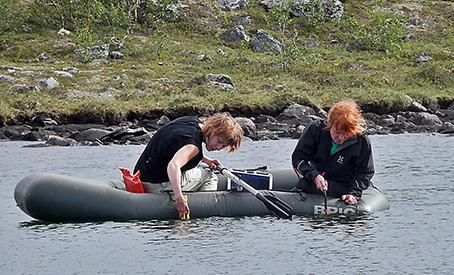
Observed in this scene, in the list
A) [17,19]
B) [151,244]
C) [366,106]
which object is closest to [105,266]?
[151,244]

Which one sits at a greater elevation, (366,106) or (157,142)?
(157,142)

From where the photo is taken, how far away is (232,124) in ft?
28.8

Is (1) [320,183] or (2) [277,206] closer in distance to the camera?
(1) [320,183]

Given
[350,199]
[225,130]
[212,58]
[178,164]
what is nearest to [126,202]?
[178,164]

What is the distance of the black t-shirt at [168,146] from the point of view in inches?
359

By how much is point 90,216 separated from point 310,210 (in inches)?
121

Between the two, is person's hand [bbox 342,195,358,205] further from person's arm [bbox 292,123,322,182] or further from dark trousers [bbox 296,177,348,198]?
person's arm [bbox 292,123,322,182]

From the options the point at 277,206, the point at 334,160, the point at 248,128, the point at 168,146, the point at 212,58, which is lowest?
the point at 248,128

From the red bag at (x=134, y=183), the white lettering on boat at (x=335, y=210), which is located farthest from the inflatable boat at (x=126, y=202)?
the red bag at (x=134, y=183)

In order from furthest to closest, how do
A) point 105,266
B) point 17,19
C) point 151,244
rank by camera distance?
point 17,19
point 151,244
point 105,266

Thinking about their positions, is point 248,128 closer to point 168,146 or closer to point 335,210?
point 335,210

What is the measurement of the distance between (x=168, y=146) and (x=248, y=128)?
19.4 metres

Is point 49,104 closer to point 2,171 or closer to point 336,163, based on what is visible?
point 2,171

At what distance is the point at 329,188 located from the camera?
10.1 meters
